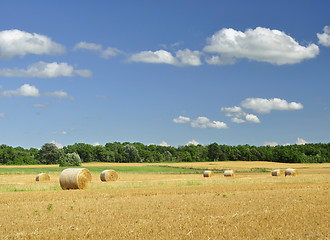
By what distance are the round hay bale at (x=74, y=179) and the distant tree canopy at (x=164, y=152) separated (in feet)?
269

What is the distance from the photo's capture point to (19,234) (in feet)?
39.3

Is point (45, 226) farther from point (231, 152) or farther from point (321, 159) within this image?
point (231, 152)

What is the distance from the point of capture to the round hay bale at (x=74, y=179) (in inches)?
1161

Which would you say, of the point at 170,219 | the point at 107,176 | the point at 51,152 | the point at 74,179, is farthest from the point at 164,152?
the point at 170,219

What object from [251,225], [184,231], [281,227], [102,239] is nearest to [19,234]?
[102,239]

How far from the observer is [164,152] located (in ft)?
526

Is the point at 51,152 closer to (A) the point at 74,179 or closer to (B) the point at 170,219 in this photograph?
(A) the point at 74,179

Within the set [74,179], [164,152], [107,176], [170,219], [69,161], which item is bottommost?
[170,219]

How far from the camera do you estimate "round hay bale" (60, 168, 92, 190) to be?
29.5m

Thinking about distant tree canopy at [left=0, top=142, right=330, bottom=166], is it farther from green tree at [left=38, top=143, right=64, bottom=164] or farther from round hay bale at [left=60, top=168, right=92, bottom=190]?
round hay bale at [left=60, top=168, right=92, bottom=190]

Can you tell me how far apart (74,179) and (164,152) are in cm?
13134

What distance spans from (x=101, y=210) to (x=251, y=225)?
21.4ft

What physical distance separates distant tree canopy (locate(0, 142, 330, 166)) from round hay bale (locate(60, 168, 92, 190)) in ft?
269

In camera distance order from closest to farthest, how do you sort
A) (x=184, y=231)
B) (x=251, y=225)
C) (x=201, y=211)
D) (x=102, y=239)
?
1. (x=102, y=239)
2. (x=184, y=231)
3. (x=251, y=225)
4. (x=201, y=211)
